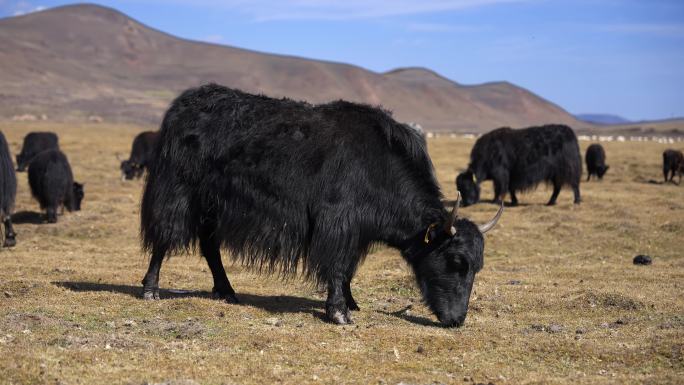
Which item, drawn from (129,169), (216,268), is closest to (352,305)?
(216,268)

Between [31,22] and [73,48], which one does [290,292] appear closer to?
[73,48]

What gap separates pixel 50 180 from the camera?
1481 cm

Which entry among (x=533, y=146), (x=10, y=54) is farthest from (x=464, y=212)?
(x=10, y=54)

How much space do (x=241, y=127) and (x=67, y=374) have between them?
317cm

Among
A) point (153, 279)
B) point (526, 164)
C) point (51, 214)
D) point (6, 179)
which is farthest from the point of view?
point (526, 164)

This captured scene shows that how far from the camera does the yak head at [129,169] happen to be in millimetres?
24562

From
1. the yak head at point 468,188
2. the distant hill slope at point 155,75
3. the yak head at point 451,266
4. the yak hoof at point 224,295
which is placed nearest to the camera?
→ the yak head at point 451,266

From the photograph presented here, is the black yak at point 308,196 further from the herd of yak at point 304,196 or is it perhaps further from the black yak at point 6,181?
the black yak at point 6,181

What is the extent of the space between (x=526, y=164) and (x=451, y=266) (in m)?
12.3

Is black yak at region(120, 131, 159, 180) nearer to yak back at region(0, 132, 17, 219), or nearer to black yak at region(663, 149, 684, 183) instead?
yak back at region(0, 132, 17, 219)

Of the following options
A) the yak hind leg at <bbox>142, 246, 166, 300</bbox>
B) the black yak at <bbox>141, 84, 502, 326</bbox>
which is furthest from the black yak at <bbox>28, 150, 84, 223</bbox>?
Result: the black yak at <bbox>141, 84, 502, 326</bbox>

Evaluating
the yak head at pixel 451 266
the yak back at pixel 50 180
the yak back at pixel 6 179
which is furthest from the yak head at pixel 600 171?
the yak head at pixel 451 266

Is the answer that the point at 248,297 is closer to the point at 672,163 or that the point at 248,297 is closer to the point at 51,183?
the point at 51,183

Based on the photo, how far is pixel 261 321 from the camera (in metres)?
7.14
